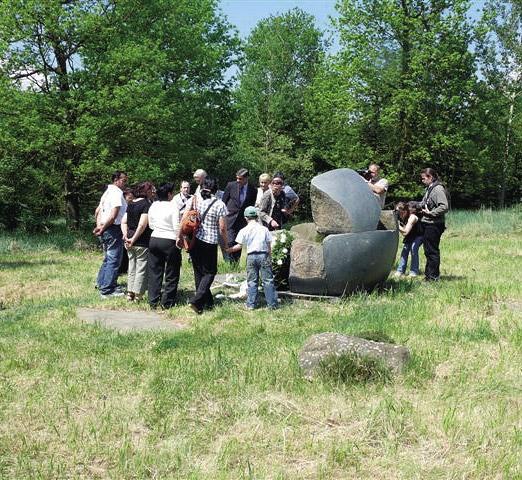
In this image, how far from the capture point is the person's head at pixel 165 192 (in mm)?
9195

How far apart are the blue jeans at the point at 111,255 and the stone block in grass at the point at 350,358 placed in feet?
17.6

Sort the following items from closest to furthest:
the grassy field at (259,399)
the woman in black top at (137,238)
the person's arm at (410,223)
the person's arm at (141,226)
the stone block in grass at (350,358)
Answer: the grassy field at (259,399) → the stone block in grass at (350,358) → the person's arm at (141,226) → the woman in black top at (137,238) → the person's arm at (410,223)

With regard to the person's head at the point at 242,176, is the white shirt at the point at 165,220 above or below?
below

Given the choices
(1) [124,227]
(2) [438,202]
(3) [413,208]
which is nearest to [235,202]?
(1) [124,227]

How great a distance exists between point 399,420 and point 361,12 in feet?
92.6

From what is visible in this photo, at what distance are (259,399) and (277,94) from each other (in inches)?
1342

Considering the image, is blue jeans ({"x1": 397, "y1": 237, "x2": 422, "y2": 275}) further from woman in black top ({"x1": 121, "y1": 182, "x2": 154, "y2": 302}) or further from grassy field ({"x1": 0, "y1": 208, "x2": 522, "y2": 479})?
woman in black top ({"x1": 121, "y1": 182, "x2": 154, "y2": 302})

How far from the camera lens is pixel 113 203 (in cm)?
1016

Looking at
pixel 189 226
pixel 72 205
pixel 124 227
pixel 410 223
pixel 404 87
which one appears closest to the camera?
pixel 189 226

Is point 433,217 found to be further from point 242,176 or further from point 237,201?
point 237,201

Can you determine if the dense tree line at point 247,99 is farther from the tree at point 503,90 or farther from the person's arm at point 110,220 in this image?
the person's arm at point 110,220

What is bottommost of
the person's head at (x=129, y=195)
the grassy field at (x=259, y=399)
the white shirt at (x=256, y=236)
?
the grassy field at (x=259, y=399)

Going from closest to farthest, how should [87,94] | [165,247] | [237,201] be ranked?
[165,247]
[237,201]
[87,94]

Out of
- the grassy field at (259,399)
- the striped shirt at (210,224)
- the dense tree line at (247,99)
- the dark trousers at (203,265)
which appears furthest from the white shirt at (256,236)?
the dense tree line at (247,99)
